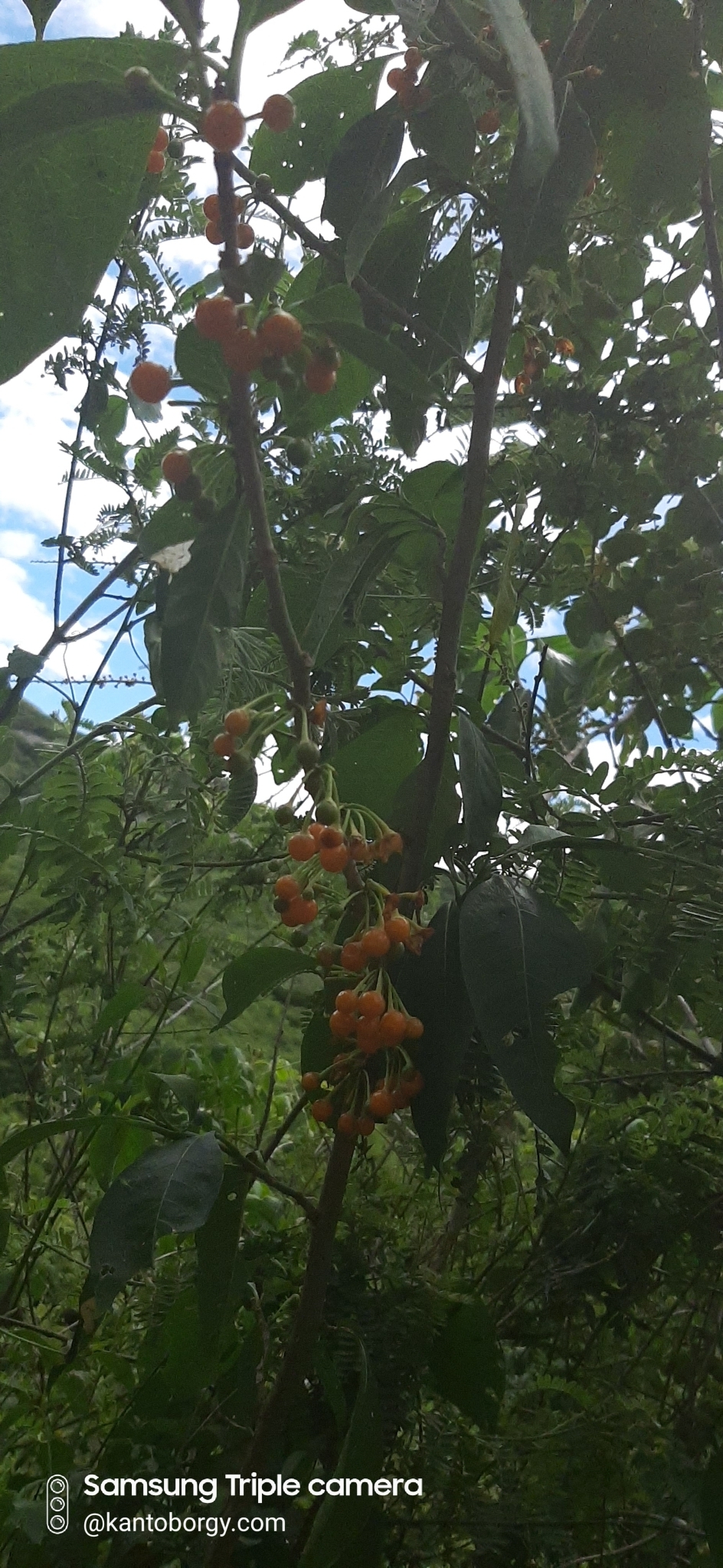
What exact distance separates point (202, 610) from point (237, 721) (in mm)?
62

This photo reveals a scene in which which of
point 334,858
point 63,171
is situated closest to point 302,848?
point 334,858

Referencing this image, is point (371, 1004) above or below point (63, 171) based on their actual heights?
below

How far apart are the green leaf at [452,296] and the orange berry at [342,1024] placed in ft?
1.35

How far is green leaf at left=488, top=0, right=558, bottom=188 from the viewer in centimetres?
40

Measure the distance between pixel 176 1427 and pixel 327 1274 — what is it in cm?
14

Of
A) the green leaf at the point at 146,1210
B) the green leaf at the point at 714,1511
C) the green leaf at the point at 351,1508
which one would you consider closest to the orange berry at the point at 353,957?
the green leaf at the point at 146,1210

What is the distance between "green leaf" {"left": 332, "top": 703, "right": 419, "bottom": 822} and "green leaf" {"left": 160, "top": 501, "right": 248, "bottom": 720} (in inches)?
6.2

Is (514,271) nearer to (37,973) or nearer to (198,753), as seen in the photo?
(198,753)

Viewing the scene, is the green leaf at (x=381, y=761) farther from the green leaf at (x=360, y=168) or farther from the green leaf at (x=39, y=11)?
the green leaf at (x=39, y=11)

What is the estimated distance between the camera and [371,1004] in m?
0.54

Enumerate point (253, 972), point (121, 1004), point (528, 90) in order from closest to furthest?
point (528, 90) → point (253, 972) → point (121, 1004)

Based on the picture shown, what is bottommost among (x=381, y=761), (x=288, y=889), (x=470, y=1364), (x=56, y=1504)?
(x=56, y=1504)

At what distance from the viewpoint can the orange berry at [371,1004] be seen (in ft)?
1.75

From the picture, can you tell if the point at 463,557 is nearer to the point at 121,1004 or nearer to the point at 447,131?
the point at 447,131
